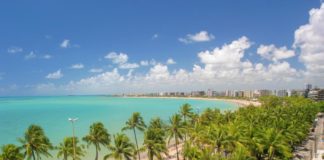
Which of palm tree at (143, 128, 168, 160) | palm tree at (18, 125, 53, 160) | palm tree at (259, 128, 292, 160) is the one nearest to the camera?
palm tree at (259, 128, 292, 160)

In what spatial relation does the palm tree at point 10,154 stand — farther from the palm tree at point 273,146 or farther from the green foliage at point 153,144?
the palm tree at point 273,146

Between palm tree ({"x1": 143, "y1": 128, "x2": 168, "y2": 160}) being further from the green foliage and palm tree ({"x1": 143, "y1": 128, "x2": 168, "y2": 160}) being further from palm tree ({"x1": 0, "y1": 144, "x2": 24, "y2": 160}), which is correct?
palm tree ({"x1": 0, "y1": 144, "x2": 24, "y2": 160})

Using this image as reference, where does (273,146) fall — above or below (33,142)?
Result: below

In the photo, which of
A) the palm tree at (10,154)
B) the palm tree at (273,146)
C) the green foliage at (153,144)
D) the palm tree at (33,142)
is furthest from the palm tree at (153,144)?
the palm tree at (10,154)

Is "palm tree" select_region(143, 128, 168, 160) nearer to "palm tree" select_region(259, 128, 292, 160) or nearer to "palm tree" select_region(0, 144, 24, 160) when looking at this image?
"palm tree" select_region(259, 128, 292, 160)

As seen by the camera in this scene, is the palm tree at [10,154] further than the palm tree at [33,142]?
No

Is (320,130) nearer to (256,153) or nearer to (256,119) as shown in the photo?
(256,119)

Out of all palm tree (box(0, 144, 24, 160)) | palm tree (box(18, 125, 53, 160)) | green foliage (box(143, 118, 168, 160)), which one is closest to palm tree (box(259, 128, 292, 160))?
green foliage (box(143, 118, 168, 160))

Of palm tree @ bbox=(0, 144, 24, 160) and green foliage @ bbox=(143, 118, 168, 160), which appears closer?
palm tree @ bbox=(0, 144, 24, 160)

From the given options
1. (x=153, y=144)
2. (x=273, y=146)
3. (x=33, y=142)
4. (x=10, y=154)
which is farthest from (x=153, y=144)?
(x=10, y=154)

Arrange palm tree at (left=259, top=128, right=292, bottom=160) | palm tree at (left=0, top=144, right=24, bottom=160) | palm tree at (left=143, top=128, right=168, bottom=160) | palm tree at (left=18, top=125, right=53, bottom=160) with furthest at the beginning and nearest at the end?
1. palm tree at (left=143, top=128, right=168, bottom=160)
2. palm tree at (left=18, top=125, right=53, bottom=160)
3. palm tree at (left=259, top=128, right=292, bottom=160)
4. palm tree at (left=0, top=144, right=24, bottom=160)

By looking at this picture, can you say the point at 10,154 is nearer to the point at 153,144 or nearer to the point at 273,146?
the point at 153,144
